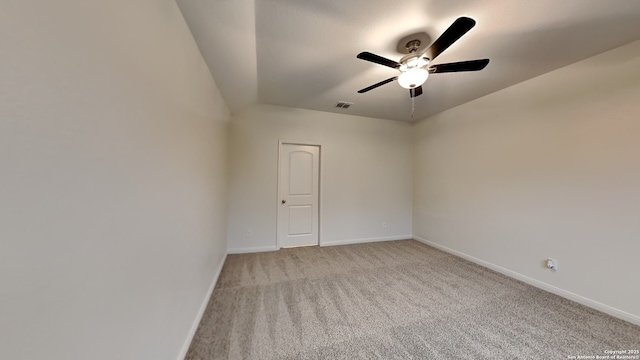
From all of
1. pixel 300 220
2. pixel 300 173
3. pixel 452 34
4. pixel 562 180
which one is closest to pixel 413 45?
pixel 452 34

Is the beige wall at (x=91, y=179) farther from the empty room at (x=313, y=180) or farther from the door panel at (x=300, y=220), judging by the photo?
the door panel at (x=300, y=220)

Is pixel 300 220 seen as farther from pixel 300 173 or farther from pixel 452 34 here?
pixel 452 34

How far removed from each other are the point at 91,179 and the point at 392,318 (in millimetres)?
2275

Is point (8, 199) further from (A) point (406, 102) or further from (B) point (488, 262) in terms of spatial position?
(B) point (488, 262)

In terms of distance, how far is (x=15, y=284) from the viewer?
46 cm

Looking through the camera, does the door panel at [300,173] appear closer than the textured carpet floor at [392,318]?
No

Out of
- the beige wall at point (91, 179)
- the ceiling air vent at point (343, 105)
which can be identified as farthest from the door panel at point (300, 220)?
the beige wall at point (91, 179)

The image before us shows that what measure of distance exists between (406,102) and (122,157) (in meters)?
3.50

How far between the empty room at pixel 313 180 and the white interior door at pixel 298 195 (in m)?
0.04

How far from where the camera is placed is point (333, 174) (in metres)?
3.99

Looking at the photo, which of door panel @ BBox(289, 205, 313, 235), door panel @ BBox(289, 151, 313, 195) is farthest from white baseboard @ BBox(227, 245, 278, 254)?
door panel @ BBox(289, 151, 313, 195)

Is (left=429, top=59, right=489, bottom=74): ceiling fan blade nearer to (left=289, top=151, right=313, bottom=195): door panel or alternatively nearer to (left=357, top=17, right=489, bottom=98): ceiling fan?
(left=357, top=17, right=489, bottom=98): ceiling fan

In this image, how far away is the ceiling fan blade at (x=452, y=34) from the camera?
126 centimetres

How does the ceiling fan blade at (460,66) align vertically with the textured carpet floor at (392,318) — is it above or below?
above
